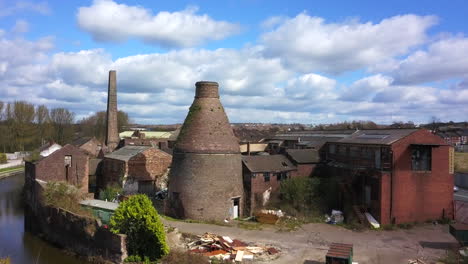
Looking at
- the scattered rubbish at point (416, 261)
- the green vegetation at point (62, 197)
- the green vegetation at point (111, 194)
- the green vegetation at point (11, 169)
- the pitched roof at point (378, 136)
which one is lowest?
the green vegetation at point (11, 169)

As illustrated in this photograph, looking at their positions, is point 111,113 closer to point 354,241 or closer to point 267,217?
point 267,217

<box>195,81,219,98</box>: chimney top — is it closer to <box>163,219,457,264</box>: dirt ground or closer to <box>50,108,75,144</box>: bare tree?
<box>163,219,457,264</box>: dirt ground

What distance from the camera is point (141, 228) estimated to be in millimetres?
17875

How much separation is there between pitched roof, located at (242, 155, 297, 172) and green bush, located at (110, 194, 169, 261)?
33.9ft

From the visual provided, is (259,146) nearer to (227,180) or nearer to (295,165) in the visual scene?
(295,165)

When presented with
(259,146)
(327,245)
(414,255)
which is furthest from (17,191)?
(414,255)

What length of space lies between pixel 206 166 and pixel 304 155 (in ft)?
31.7

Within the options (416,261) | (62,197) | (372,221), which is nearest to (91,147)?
(62,197)

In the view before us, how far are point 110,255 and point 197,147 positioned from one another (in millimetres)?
8695

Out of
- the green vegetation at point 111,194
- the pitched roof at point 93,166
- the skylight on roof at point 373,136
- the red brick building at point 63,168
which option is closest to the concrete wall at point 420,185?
the skylight on roof at point 373,136

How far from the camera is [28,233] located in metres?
26.9

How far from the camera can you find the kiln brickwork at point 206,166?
24.8 m

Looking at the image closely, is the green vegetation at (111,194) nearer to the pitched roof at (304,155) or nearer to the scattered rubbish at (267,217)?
the scattered rubbish at (267,217)

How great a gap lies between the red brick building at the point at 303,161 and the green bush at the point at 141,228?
46.2 feet
